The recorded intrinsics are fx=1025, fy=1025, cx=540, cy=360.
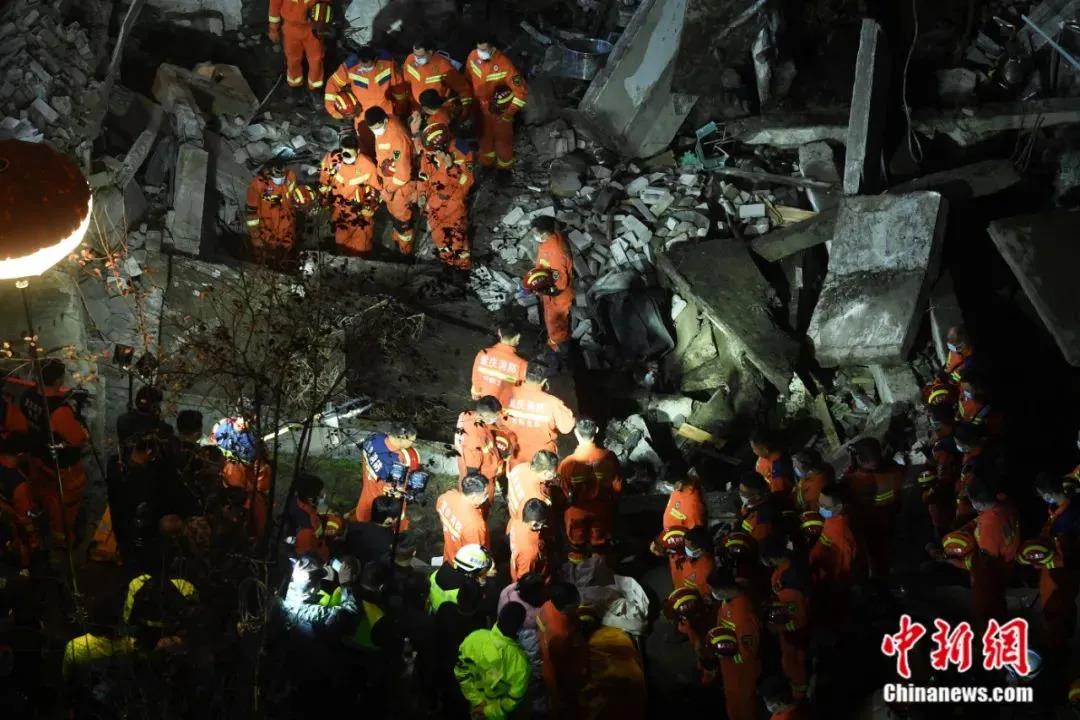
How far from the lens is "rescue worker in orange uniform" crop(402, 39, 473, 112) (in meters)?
13.1

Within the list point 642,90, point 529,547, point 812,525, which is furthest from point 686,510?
point 642,90

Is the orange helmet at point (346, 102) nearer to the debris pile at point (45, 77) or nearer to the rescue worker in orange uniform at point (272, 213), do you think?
the rescue worker in orange uniform at point (272, 213)

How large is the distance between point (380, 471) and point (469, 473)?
100 cm

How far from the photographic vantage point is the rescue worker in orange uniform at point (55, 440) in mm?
9148

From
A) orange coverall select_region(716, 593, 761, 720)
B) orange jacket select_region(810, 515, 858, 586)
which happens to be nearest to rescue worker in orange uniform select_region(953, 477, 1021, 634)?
orange jacket select_region(810, 515, 858, 586)

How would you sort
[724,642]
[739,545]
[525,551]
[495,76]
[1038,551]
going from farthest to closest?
[495,76]
[525,551]
[739,545]
[1038,551]
[724,642]

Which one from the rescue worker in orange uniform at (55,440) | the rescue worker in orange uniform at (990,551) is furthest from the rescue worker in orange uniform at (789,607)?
the rescue worker in orange uniform at (55,440)

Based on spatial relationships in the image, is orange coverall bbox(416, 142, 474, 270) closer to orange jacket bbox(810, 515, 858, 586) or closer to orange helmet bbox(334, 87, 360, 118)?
orange helmet bbox(334, 87, 360, 118)

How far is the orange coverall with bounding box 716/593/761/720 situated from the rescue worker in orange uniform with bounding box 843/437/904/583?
1.73 metres

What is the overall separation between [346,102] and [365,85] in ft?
1.10

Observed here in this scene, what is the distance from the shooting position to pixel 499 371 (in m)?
10.0

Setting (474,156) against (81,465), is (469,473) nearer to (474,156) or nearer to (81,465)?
(81,465)

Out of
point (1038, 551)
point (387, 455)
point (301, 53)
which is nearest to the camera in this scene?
point (1038, 551)

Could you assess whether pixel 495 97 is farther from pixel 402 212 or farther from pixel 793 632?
pixel 793 632
